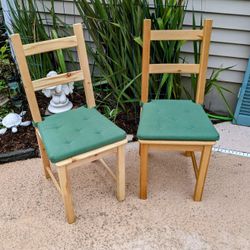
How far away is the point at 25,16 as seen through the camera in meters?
2.34

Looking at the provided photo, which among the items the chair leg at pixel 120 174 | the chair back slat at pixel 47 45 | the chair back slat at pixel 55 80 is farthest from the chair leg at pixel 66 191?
the chair back slat at pixel 47 45

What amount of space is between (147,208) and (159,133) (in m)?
0.49

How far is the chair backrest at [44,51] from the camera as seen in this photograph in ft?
4.99

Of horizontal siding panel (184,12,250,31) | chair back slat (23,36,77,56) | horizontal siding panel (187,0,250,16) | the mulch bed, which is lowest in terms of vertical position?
the mulch bed

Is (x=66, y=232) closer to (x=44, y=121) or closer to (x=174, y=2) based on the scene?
(x=44, y=121)

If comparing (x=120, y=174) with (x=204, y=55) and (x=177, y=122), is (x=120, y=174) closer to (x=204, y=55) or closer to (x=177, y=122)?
(x=177, y=122)

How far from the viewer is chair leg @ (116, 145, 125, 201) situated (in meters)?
1.57

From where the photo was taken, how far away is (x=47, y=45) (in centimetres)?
160

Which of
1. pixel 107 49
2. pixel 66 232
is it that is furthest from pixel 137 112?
pixel 66 232

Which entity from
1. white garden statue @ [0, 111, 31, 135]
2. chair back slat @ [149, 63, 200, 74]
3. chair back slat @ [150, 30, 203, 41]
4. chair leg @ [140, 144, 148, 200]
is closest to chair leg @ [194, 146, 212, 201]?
chair leg @ [140, 144, 148, 200]

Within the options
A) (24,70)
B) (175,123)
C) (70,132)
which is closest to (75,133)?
(70,132)

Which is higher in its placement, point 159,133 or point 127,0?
point 127,0

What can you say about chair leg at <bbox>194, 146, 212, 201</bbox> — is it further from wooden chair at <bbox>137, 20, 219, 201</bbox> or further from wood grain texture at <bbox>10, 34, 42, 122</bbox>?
wood grain texture at <bbox>10, 34, 42, 122</bbox>

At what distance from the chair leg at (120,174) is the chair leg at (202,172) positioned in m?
0.43
